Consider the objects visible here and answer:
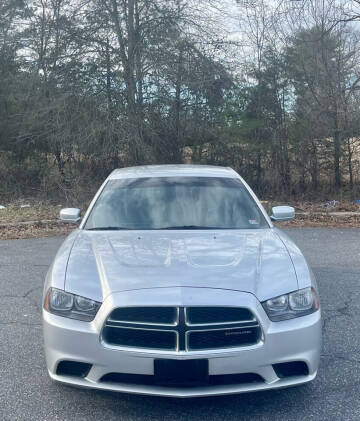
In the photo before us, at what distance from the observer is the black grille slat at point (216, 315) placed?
2.86 m

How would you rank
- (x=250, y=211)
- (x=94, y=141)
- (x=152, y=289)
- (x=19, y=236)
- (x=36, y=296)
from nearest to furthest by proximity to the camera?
1. (x=152, y=289)
2. (x=250, y=211)
3. (x=36, y=296)
4. (x=19, y=236)
5. (x=94, y=141)

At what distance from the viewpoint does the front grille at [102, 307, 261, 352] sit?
2.83 m

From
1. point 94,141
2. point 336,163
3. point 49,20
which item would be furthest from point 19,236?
point 336,163

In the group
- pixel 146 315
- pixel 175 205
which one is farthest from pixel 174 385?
pixel 175 205

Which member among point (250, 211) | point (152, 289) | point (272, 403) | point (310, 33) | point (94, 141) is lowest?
point (272, 403)

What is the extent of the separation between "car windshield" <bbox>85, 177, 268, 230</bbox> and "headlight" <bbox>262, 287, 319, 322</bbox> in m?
1.23

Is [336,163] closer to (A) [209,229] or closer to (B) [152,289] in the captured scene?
(A) [209,229]

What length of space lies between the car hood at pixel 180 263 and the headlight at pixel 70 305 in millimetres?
45

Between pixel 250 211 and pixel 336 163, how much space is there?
1161cm

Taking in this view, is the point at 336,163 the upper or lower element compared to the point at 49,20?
lower

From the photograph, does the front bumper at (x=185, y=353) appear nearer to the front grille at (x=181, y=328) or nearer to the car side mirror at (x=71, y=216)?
the front grille at (x=181, y=328)

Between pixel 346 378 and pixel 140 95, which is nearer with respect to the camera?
pixel 346 378

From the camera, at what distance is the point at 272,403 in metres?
3.12

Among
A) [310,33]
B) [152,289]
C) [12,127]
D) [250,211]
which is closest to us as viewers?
[152,289]
